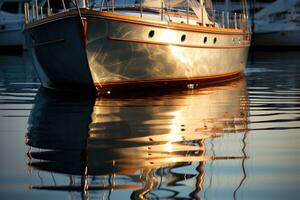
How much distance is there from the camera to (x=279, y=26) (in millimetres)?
64062

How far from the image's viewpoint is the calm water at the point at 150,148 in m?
7.16

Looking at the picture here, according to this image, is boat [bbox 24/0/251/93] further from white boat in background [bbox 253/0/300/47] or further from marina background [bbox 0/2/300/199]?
white boat in background [bbox 253/0/300/47]

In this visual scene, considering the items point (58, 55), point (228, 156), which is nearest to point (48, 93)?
point (58, 55)

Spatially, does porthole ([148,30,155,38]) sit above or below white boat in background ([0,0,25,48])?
above

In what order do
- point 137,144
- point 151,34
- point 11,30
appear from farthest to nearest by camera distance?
point 11,30, point 151,34, point 137,144

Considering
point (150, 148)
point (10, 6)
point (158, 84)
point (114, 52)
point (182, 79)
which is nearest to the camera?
point (150, 148)

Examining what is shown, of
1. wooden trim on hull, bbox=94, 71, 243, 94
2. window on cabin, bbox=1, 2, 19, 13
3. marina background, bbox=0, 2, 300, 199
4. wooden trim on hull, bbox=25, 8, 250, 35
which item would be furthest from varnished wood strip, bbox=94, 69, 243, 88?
window on cabin, bbox=1, 2, 19, 13

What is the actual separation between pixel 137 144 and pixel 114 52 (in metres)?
7.92

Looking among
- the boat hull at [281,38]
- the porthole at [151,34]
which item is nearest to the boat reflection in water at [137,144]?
the porthole at [151,34]

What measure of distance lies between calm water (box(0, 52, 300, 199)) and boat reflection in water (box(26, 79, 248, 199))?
0.04 ft

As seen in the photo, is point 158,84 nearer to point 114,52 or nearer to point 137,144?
point 114,52

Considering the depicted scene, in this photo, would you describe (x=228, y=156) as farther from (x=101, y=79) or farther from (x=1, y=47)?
(x=1, y=47)

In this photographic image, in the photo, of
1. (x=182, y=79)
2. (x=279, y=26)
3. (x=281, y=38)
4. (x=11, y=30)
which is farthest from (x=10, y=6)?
(x=182, y=79)

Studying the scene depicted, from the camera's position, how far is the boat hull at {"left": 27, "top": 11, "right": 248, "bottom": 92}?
1728 centimetres
